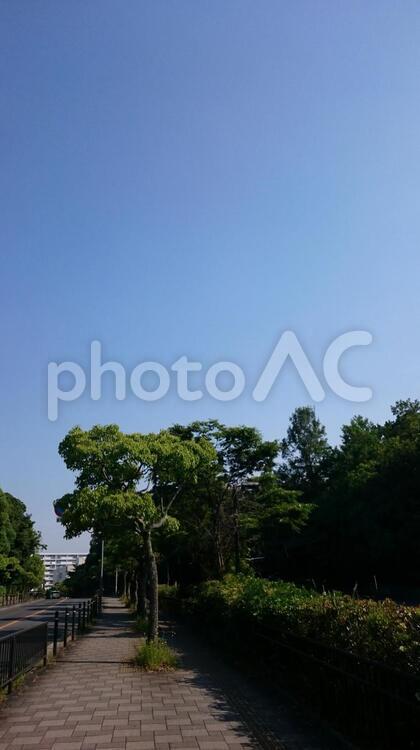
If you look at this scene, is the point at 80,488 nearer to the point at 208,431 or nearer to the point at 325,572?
the point at 208,431

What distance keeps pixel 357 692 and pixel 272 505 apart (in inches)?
838

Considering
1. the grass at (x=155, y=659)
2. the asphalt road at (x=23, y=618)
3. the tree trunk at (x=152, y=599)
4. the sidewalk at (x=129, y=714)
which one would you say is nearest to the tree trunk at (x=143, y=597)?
the asphalt road at (x=23, y=618)

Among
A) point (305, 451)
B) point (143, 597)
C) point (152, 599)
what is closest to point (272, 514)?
point (143, 597)

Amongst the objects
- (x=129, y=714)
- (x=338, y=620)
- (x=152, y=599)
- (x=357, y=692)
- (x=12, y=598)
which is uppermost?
(x=12, y=598)

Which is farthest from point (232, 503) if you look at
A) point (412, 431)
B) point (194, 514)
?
point (412, 431)

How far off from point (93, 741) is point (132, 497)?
7.85 m

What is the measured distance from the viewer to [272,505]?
27.2 m

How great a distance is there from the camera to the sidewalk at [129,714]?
6355 mm

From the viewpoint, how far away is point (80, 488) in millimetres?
14680

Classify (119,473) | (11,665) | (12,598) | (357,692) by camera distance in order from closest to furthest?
1. (357,692)
2. (11,665)
3. (119,473)
4. (12,598)

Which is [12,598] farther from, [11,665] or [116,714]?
[116,714]

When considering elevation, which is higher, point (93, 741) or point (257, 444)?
point (257, 444)

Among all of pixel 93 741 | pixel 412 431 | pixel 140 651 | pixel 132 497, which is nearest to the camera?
pixel 93 741

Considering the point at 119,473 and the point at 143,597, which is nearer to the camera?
the point at 119,473
